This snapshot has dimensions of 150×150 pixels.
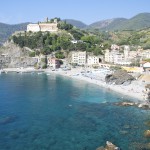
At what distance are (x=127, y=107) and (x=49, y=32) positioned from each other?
52027 mm

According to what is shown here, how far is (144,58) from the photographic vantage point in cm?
7525

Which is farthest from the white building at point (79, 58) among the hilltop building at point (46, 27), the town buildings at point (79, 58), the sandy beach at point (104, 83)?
the hilltop building at point (46, 27)

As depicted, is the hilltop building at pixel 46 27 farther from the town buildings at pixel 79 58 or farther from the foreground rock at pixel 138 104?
the foreground rock at pixel 138 104

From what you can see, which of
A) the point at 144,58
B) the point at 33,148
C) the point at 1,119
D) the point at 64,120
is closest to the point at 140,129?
the point at 64,120

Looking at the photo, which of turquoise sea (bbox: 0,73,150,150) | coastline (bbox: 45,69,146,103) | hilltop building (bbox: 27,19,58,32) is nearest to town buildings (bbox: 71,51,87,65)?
coastline (bbox: 45,69,146,103)

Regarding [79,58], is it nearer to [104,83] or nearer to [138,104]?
[104,83]

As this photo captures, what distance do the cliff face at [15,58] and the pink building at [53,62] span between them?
13.1 feet

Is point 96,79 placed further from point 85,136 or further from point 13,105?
point 85,136

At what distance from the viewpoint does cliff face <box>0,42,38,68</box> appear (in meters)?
79.2

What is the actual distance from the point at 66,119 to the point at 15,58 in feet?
168

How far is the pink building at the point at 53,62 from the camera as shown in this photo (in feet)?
246

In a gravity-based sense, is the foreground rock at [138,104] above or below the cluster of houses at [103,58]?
below

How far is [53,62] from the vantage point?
75312mm

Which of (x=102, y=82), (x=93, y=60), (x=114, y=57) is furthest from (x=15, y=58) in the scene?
(x=102, y=82)
